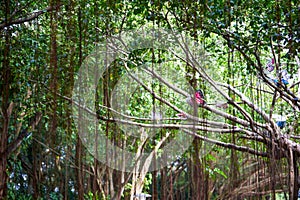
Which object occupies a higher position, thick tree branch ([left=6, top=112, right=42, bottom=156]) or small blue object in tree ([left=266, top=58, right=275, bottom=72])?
small blue object in tree ([left=266, top=58, right=275, bottom=72])

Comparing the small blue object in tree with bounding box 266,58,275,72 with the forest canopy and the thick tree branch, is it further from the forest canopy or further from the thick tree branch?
the thick tree branch

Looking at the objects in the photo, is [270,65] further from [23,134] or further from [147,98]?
[23,134]

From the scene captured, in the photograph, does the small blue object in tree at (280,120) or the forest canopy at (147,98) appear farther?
the small blue object in tree at (280,120)

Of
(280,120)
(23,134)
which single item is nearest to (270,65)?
(280,120)

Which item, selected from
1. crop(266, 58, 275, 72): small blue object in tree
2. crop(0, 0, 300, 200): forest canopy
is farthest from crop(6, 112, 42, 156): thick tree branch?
crop(266, 58, 275, 72): small blue object in tree

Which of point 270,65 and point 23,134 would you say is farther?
point 23,134

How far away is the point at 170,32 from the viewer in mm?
1875

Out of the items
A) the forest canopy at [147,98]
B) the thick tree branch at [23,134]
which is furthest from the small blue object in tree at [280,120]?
the thick tree branch at [23,134]

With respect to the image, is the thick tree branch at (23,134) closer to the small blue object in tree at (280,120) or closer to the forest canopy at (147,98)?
the forest canopy at (147,98)

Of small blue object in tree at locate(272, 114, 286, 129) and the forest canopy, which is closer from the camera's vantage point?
the forest canopy

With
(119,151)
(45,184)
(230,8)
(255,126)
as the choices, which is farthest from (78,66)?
(255,126)

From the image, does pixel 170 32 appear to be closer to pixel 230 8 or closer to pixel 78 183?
pixel 230 8

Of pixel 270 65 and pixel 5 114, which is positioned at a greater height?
pixel 270 65

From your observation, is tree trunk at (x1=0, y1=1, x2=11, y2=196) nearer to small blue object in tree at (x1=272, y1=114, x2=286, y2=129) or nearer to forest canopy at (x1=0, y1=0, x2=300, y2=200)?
forest canopy at (x1=0, y1=0, x2=300, y2=200)
